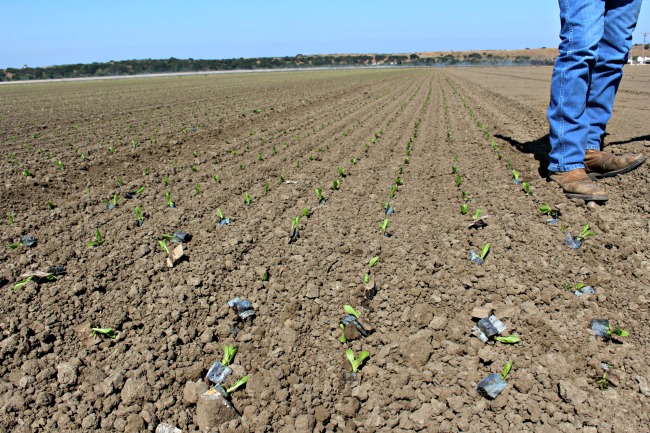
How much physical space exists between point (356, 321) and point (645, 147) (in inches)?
187

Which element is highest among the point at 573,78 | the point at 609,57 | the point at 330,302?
the point at 609,57

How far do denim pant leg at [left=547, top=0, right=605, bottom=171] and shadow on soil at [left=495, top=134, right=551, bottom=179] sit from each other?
661mm

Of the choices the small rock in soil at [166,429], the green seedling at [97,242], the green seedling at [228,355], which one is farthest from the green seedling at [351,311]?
the green seedling at [97,242]

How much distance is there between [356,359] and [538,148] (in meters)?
5.12

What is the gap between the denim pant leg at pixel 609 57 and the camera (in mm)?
4027

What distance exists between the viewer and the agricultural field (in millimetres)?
1977

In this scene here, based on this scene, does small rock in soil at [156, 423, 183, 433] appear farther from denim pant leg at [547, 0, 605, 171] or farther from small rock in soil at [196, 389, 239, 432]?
denim pant leg at [547, 0, 605, 171]

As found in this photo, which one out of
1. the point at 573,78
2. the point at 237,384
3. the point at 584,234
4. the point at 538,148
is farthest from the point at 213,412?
the point at 538,148

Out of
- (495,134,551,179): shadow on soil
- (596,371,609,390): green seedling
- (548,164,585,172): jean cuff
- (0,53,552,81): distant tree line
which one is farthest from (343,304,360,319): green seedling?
(0,53,552,81): distant tree line

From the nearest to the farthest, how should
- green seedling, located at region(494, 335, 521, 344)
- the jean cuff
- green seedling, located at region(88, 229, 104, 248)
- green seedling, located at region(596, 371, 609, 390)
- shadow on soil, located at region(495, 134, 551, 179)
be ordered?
green seedling, located at region(596, 371, 609, 390)
green seedling, located at region(494, 335, 521, 344)
green seedling, located at region(88, 229, 104, 248)
the jean cuff
shadow on soil, located at region(495, 134, 551, 179)

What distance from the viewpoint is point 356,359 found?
7.33 feet

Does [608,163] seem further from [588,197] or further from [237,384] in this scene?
[237,384]

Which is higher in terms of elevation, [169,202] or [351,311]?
[169,202]

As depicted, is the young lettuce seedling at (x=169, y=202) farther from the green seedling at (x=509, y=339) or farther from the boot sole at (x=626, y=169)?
the boot sole at (x=626, y=169)
